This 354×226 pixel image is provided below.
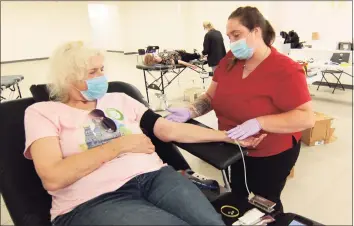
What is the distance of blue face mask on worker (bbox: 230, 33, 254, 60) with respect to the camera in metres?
1.24

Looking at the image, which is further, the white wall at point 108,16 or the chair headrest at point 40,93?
the white wall at point 108,16

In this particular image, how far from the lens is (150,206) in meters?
0.94

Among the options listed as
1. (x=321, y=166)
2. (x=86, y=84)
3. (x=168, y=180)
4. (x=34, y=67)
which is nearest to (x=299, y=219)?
(x=168, y=180)

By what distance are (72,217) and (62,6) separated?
2545 millimetres

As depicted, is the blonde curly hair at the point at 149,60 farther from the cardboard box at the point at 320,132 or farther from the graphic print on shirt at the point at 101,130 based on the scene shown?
the cardboard box at the point at 320,132

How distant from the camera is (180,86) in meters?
2.57

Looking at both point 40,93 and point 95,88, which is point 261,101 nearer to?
point 95,88

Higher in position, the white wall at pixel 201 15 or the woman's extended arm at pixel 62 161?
the white wall at pixel 201 15

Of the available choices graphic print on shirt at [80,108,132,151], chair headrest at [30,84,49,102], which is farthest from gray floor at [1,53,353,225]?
graphic print on shirt at [80,108,132,151]

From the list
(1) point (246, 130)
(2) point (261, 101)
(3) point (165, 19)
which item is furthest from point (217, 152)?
(3) point (165, 19)

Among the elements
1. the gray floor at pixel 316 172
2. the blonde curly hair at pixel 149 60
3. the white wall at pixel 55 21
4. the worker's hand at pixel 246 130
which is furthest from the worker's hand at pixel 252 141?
the blonde curly hair at pixel 149 60

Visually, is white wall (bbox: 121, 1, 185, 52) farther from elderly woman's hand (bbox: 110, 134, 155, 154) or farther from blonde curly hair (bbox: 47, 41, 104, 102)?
elderly woman's hand (bbox: 110, 134, 155, 154)

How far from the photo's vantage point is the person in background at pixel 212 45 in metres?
1.78

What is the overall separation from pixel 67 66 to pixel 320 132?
2.35m
